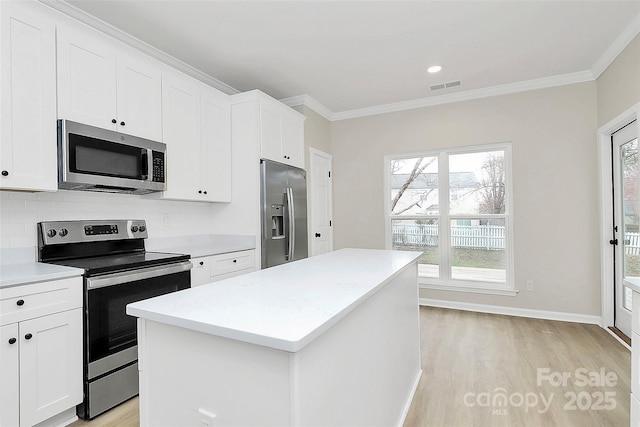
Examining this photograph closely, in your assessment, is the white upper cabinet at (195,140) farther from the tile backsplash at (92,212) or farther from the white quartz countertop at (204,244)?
the white quartz countertop at (204,244)

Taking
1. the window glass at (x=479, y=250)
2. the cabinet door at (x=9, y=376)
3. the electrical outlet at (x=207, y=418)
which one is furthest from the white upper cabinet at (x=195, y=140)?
the window glass at (x=479, y=250)

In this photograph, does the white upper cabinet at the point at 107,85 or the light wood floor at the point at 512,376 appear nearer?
the light wood floor at the point at 512,376

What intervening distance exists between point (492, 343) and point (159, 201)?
3385mm

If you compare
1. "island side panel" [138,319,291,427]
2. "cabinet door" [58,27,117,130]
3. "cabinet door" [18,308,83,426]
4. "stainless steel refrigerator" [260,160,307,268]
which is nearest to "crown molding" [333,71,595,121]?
"stainless steel refrigerator" [260,160,307,268]

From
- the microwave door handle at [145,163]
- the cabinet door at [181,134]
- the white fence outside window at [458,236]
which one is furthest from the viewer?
the white fence outside window at [458,236]

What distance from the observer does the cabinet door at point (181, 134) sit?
2.78 m

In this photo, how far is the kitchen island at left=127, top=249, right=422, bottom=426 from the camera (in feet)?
2.82

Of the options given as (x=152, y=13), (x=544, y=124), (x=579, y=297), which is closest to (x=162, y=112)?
(x=152, y=13)

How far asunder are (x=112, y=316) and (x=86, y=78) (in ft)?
5.20

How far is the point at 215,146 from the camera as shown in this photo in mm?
3275

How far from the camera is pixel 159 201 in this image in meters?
3.06

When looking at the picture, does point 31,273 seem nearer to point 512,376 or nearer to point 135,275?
point 135,275

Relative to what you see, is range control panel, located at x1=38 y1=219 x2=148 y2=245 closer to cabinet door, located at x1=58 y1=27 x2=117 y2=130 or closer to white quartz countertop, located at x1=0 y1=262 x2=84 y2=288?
white quartz countertop, located at x1=0 y1=262 x2=84 y2=288

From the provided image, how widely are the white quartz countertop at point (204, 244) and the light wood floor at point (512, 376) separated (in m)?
1.23
